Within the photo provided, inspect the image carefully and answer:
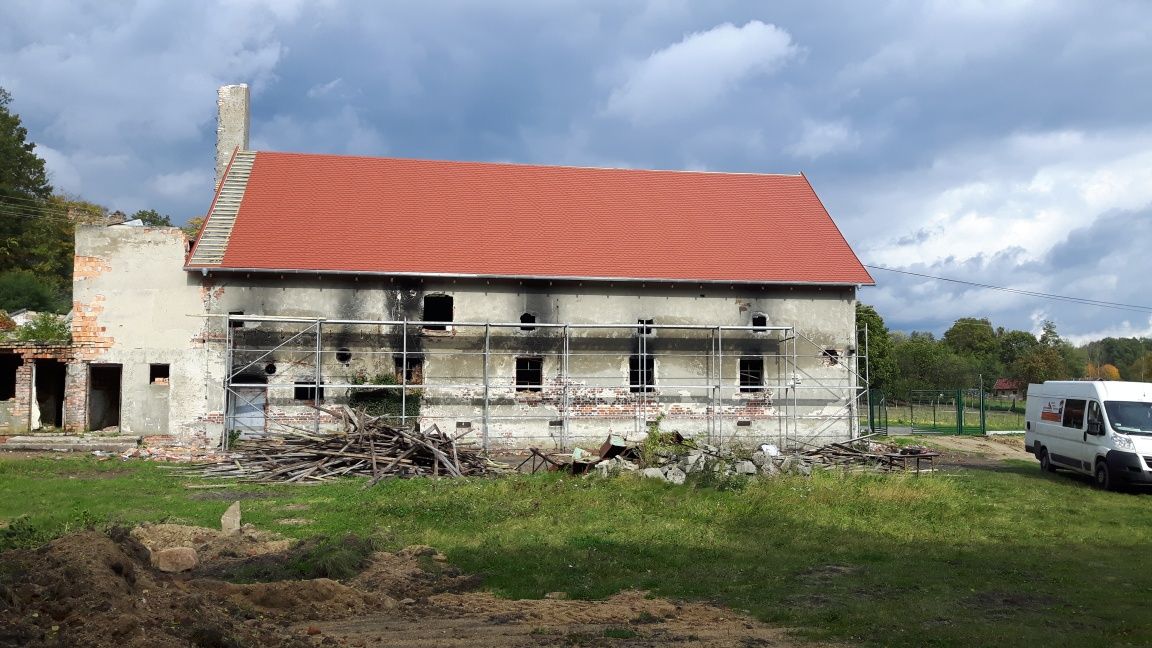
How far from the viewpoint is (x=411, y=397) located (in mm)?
23047

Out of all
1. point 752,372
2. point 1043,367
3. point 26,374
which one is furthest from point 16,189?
point 1043,367

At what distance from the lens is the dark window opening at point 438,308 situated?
2388 centimetres

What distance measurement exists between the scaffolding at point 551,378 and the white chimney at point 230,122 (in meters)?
8.57

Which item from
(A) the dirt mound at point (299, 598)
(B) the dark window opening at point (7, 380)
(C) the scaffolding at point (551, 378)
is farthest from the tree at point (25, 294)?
(A) the dirt mound at point (299, 598)

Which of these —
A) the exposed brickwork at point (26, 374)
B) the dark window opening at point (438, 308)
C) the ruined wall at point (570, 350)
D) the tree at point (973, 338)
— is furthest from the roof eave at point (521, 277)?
the tree at point (973, 338)

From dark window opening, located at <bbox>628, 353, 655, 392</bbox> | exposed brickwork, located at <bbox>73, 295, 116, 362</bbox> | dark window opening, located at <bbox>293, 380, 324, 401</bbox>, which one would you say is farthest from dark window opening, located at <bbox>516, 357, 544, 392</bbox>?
exposed brickwork, located at <bbox>73, 295, 116, 362</bbox>

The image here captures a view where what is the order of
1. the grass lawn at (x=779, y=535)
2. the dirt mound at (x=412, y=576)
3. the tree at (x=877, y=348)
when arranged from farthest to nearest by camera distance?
the tree at (x=877, y=348) < the dirt mound at (x=412, y=576) < the grass lawn at (x=779, y=535)

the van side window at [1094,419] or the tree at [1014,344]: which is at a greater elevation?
the tree at [1014,344]

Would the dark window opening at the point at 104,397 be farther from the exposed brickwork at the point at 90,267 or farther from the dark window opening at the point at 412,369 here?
the dark window opening at the point at 412,369

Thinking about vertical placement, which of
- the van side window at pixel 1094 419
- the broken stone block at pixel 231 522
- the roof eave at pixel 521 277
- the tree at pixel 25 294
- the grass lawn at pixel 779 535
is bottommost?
the grass lawn at pixel 779 535

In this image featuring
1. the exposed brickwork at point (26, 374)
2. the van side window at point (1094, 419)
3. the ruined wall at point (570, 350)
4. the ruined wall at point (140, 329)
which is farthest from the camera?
the ruined wall at point (570, 350)

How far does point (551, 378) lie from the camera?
23.9 m

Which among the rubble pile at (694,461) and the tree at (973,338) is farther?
the tree at (973,338)

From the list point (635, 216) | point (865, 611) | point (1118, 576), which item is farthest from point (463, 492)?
point (635, 216)
